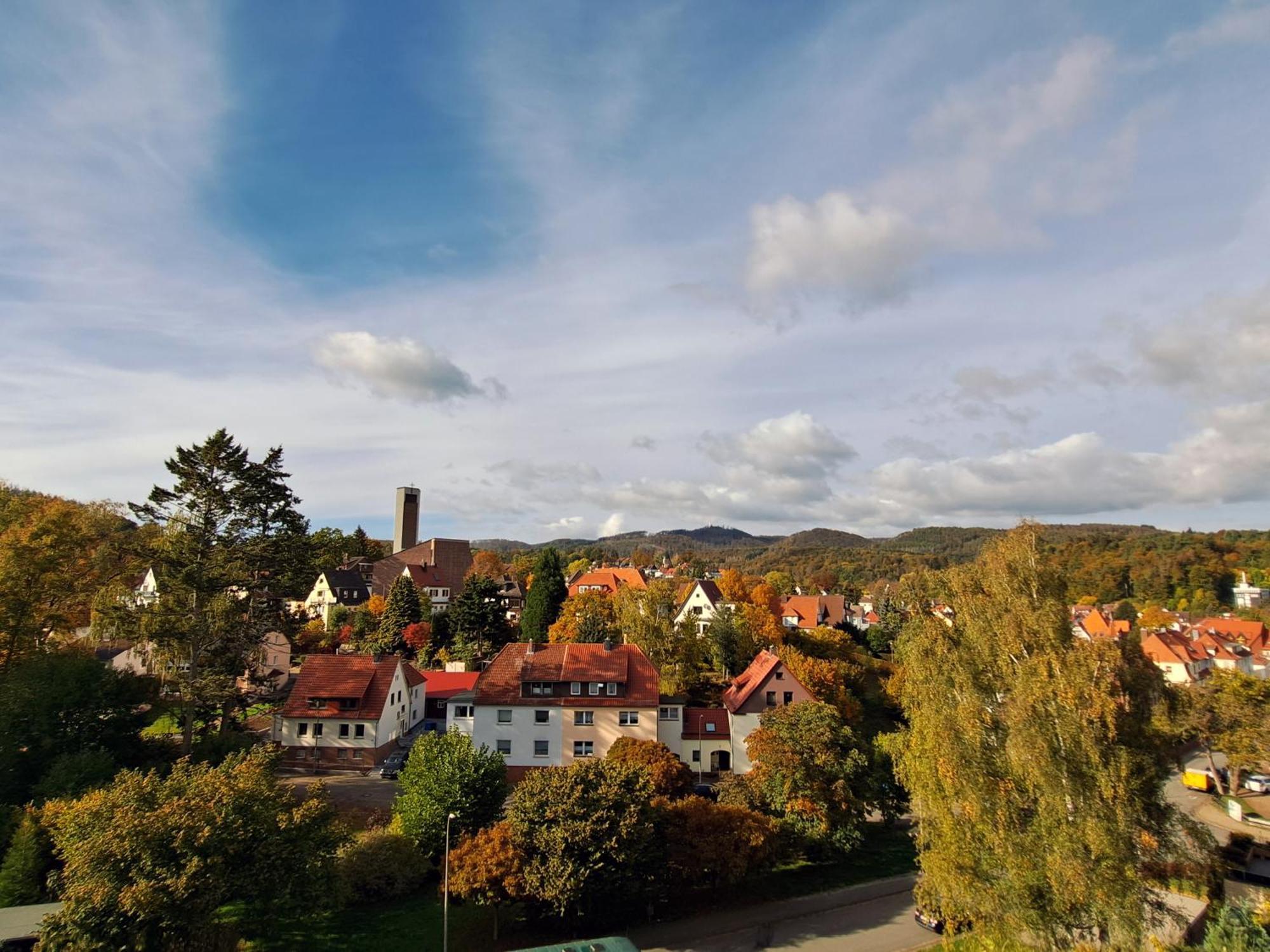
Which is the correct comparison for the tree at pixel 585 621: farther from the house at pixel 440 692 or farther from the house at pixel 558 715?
the house at pixel 558 715

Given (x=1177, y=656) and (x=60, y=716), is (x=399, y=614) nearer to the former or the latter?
(x=60, y=716)

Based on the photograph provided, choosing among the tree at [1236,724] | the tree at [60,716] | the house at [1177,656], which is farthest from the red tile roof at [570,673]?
the house at [1177,656]

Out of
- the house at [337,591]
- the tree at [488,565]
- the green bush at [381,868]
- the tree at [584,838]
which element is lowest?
the green bush at [381,868]

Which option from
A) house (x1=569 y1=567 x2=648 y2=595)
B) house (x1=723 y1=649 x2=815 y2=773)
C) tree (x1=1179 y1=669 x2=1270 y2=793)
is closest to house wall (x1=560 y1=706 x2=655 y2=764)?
house (x1=723 y1=649 x2=815 y2=773)

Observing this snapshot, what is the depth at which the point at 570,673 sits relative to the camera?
127 ft

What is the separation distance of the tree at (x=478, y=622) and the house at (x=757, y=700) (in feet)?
85.1

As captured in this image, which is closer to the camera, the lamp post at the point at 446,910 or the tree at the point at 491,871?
the lamp post at the point at 446,910

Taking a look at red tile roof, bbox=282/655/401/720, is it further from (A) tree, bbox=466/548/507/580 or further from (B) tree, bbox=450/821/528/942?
(A) tree, bbox=466/548/507/580

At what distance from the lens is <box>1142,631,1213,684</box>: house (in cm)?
6731

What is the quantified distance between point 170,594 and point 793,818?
3056 cm

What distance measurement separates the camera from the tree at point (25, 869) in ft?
73.9

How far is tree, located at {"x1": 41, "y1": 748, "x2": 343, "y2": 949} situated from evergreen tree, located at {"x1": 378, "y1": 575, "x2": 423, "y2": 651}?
3769 centimetres

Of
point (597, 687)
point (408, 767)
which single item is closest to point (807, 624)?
point (597, 687)

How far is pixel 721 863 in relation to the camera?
2478cm
